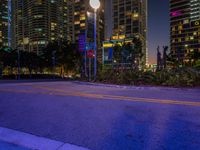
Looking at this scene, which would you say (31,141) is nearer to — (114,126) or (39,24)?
(114,126)

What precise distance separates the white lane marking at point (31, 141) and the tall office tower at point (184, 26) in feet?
577

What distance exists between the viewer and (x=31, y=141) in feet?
13.6

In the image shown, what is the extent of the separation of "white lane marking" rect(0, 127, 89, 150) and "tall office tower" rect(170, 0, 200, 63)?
175823 millimetres

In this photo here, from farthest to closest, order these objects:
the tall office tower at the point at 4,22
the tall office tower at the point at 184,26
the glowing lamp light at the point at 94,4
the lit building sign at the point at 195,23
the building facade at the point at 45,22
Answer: the building facade at the point at 45,22
the tall office tower at the point at 184,26
the lit building sign at the point at 195,23
the tall office tower at the point at 4,22
the glowing lamp light at the point at 94,4

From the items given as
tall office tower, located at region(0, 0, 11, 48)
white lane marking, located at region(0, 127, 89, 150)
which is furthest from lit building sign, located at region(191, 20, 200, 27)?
white lane marking, located at region(0, 127, 89, 150)

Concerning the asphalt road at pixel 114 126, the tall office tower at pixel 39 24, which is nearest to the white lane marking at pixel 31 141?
the asphalt road at pixel 114 126

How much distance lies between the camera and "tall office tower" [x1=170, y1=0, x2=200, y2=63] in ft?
559

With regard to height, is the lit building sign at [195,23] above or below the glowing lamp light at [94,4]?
above

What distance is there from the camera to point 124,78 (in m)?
18.7

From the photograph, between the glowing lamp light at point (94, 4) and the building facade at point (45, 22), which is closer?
the glowing lamp light at point (94, 4)

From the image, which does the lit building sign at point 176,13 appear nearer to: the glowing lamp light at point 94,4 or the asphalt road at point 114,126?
the glowing lamp light at point 94,4

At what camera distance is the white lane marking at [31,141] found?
3.87 metres

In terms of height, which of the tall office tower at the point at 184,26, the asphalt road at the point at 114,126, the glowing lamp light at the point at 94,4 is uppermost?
the tall office tower at the point at 184,26

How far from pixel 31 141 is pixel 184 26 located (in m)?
197
